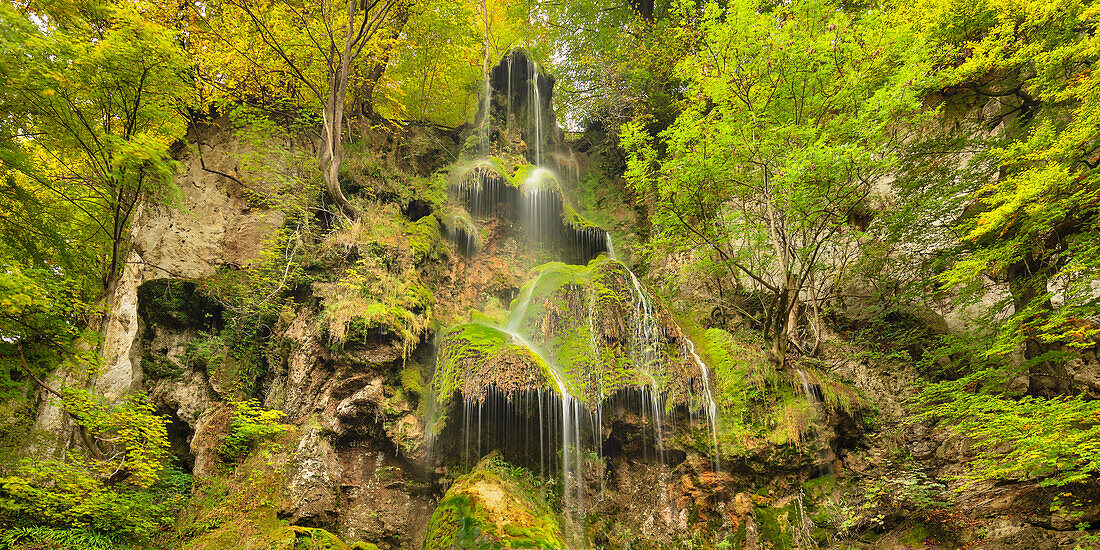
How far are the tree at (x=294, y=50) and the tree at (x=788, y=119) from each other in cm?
628

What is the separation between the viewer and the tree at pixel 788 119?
640 centimetres

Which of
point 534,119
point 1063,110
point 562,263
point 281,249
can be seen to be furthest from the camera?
point 534,119

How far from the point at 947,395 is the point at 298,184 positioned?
14806 millimetres

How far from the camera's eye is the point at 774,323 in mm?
8164

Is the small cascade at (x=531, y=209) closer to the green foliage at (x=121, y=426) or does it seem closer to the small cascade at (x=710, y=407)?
the small cascade at (x=710, y=407)

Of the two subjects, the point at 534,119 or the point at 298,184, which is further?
the point at 534,119

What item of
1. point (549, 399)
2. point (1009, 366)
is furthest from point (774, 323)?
point (549, 399)

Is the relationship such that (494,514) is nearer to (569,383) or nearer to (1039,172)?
(569,383)

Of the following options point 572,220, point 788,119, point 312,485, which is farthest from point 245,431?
point 788,119

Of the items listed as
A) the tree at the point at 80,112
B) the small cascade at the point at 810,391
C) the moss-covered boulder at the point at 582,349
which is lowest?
the small cascade at the point at 810,391

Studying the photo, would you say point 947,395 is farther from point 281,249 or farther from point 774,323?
point 281,249

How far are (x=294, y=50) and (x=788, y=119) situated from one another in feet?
36.3

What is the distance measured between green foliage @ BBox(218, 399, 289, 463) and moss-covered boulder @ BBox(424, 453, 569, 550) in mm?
3364

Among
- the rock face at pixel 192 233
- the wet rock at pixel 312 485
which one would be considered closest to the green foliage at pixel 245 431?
the wet rock at pixel 312 485
